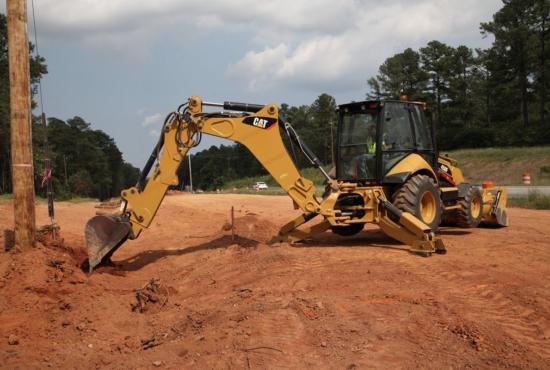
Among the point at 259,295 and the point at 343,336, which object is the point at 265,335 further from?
the point at 259,295

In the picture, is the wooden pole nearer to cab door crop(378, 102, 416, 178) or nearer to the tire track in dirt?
cab door crop(378, 102, 416, 178)

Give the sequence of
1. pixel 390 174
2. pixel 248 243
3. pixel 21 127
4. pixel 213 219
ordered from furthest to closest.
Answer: pixel 213 219
pixel 248 243
pixel 390 174
pixel 21 127

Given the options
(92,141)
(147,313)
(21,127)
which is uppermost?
(92,141)

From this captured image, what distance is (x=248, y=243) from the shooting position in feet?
38.2

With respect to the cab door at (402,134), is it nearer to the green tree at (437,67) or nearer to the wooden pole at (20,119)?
the wooden pole at (20,119)

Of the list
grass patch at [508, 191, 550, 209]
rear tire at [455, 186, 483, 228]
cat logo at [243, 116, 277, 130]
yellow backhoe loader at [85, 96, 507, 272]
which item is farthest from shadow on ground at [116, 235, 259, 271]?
grass patch at [508, 191, 550, 209]

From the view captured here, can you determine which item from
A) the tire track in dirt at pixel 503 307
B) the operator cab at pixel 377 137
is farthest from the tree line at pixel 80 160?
the tire track in dirt at pixel 503 307

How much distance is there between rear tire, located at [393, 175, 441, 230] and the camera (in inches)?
396

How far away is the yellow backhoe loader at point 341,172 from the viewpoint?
9.36 metres

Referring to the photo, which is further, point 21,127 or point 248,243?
point 248,243

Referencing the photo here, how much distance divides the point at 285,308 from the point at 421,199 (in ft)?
17.0

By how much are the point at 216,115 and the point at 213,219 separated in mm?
7410

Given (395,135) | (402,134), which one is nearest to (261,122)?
(395,135)

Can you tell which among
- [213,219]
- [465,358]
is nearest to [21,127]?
[465,358]
